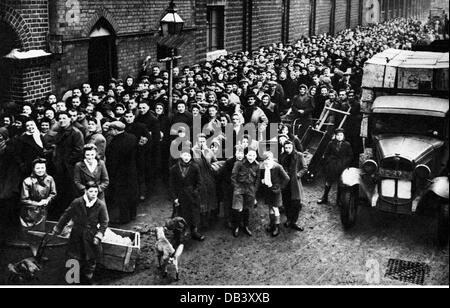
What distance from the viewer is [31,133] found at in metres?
8.45

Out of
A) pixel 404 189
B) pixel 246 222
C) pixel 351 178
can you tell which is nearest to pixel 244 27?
pixel 351 178

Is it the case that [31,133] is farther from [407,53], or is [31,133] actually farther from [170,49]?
[407,53]

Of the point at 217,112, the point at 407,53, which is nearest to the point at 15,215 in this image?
the point at 217,112

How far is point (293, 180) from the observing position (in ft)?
29.9

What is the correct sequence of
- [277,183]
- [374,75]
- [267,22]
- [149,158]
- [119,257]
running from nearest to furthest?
[119,257] → [277,183] → [374,75] → [149,158] → [267,22]

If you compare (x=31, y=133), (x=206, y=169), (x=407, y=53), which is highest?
(x=407, y=53)

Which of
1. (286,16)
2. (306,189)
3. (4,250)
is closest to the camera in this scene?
(4,250)

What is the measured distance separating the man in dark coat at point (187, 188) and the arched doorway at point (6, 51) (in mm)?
4492

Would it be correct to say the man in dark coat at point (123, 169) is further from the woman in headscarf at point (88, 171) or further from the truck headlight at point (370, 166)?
the truck headlight at point (370, 166)

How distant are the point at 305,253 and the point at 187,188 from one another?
204 cm

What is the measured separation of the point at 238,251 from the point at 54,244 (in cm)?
274

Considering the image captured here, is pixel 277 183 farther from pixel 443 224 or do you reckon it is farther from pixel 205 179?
pixel 443 224

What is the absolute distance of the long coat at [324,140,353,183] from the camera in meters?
10.1

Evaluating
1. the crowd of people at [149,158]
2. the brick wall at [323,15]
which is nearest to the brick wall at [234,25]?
the crowd of people at [149,158]
